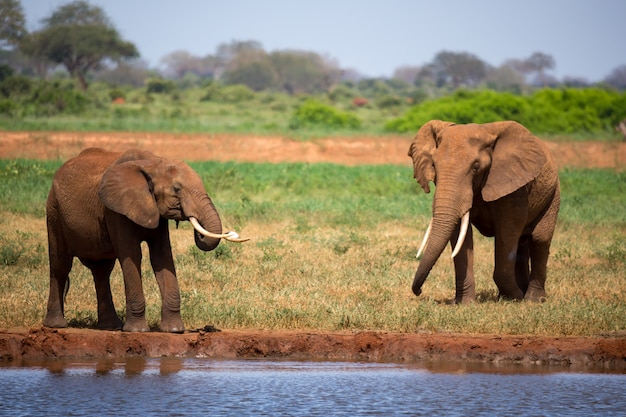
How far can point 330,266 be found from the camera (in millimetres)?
15219

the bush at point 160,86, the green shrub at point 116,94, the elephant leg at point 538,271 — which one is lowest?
the elephant leg at point 538,271

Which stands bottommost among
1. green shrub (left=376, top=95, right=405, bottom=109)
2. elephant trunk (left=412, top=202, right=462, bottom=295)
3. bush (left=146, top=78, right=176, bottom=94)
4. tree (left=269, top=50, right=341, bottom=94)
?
elephant trunk (left=412, top=202, right=462, bottom=295)

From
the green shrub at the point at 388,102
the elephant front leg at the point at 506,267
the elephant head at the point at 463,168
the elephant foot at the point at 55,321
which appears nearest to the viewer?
the elephant foot at the point at 55,321

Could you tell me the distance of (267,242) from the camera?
1697 centimetres

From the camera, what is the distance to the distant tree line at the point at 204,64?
65875mm

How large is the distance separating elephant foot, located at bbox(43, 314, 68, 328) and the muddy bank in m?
0.51

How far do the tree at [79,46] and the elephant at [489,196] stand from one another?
5379 cm

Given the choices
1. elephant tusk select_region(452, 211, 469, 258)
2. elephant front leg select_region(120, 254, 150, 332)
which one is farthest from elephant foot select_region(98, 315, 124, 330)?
elephant tusk select_region(452, 211, 469, 258)

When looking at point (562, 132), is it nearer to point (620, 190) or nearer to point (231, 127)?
point (231, 127)

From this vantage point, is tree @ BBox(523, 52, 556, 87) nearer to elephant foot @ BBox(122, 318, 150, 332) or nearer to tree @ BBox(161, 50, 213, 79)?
tree @ BBox(161, 50, 213, 79)

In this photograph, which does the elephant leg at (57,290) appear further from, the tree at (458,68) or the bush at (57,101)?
the tree at (458,68)

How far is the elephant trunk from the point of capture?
11.5 meters

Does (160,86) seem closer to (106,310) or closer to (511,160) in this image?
(511,160)

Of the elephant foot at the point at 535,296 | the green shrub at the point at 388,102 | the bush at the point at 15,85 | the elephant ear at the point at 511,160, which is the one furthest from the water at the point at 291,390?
the green shrub at the point at 388,102
